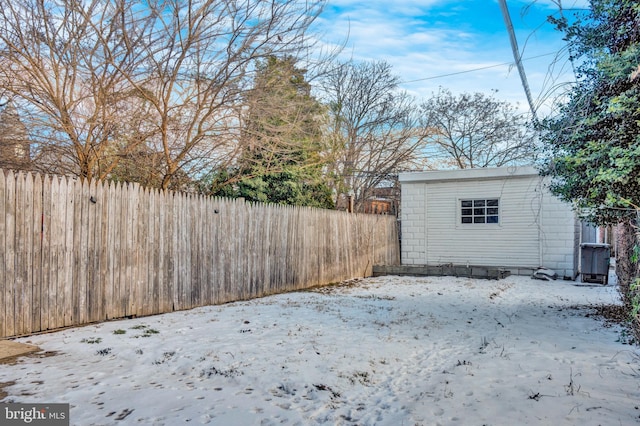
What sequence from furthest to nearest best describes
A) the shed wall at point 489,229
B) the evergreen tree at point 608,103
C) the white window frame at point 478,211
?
the white window frame at point 478,211 → the shed wall at point 489,229 → the evergreen tree at point 608,103

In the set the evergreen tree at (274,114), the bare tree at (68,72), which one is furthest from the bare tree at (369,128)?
the bare tree at (68,72)

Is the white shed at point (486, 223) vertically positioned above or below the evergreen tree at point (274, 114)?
below

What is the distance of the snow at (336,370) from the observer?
9.15 ft

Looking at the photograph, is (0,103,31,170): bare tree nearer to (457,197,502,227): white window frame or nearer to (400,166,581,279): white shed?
(400,166,581,279): white shed

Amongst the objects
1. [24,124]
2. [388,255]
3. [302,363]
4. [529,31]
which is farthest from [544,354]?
[388,255]

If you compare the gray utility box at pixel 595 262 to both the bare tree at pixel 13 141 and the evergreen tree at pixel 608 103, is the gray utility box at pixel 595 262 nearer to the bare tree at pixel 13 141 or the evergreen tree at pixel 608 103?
the evergreen tree at pixel 608 103

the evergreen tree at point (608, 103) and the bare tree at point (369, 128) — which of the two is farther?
the bare tree at point (369, 128)

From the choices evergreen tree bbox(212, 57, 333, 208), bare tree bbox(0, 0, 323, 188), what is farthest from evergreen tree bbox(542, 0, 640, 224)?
evergreen tree bbox(212, 57, 333, 208)

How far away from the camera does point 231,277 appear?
733cm

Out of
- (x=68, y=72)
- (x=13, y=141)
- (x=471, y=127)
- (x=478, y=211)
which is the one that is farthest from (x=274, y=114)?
(x=471, y=127)

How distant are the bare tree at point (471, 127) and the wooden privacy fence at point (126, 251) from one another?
41.2ft

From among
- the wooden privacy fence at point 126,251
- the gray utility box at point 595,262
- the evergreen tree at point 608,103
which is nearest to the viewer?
the evergreen tree at point 608,103

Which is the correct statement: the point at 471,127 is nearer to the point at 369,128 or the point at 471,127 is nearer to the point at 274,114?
the point at 369,128

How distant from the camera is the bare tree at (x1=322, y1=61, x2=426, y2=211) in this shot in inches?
692
